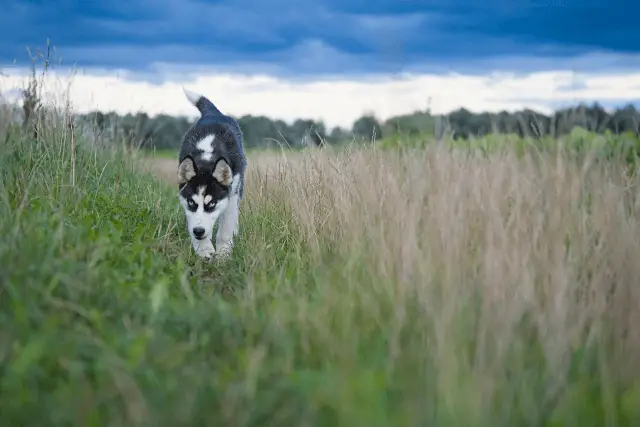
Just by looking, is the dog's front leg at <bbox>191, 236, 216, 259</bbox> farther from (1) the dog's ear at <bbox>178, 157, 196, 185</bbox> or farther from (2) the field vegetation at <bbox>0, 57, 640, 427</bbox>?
(2) the field vegetation at <bbox>0, 57, 640, 427</bbox>

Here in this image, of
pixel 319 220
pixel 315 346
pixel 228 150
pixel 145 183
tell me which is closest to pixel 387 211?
pixel 319 220

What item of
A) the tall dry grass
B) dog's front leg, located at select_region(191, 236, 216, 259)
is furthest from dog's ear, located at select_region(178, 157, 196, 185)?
the tall dry grass

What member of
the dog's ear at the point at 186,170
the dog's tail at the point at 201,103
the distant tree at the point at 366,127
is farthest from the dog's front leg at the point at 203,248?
the dog's tail at the point at 201,103

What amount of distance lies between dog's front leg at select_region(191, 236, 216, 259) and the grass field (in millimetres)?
736

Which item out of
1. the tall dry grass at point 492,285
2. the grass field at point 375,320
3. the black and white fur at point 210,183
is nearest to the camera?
the grass field at point 375,320

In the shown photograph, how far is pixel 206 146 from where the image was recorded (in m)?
6.83

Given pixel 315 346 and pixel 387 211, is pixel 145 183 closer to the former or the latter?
pixel 387 211

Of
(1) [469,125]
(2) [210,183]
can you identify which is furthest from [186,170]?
(1) [469,125]

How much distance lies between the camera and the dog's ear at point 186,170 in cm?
622

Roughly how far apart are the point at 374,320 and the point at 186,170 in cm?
326

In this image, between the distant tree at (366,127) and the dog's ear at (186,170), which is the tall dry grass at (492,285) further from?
the dog's ear at (186,170)

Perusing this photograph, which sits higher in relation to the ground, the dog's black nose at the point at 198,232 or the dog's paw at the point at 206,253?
the dog's black nose at the point at 198,232

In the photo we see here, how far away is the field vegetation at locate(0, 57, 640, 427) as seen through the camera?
9.39 ft

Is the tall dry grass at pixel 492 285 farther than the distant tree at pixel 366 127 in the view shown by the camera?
No
